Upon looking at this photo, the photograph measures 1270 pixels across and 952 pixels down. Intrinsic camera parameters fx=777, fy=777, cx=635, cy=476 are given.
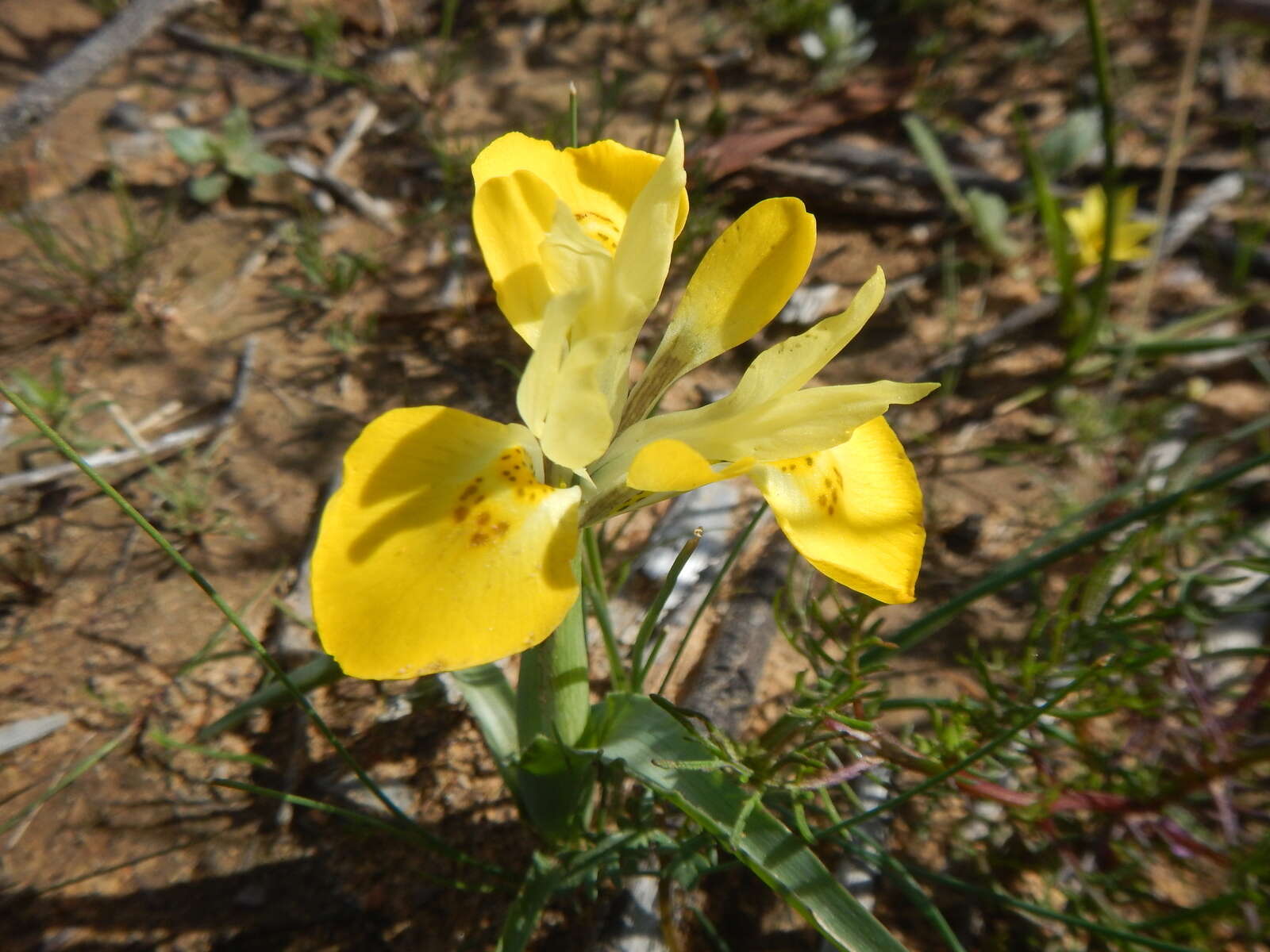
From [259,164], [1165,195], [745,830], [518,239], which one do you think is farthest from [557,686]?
[1165,195]

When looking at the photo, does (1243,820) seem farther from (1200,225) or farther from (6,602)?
(6,602)

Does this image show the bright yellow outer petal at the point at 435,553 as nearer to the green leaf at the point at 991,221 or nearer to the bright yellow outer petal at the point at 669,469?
the bright yellow outer petal at the point at 669,469

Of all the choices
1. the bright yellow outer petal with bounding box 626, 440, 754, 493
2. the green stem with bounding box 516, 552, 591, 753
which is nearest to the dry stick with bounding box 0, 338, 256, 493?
the green stem with bounding box 516, 552, 591, 753

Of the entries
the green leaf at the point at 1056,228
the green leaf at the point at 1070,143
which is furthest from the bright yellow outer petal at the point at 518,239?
the green leaf at the point at 1070,143

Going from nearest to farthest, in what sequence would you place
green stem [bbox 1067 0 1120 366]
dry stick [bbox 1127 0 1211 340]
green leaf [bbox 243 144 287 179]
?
green stem [bbox 1067 0 1120 366], dry stick [bbox 1127 0 1211 340], green leaf [bbox 243 144 287 179]

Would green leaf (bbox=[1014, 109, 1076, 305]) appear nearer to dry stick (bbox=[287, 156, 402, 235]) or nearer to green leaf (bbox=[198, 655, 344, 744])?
dry stick (bbox=[287, 156, 402, 235])

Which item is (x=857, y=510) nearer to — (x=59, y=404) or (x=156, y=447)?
(x=156, y=447)
